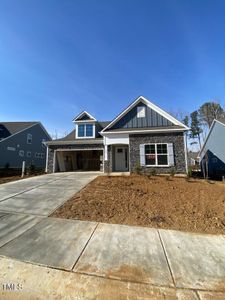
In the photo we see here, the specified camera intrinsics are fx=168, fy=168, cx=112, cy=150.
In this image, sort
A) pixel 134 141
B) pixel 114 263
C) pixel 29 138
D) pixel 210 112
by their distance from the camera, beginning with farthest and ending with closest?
pixel 210 112, pixel 29 138, pixel 134 141, pixel 114 263

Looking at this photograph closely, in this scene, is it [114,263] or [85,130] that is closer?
[114,263]

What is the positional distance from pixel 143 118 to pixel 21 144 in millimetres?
20412

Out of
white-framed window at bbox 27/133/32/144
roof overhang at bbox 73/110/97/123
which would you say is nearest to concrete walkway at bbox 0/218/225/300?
roof overhang at bbox 73/110/97/123

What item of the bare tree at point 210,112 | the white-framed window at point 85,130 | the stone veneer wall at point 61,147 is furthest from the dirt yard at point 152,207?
the bare tree at point 210,112

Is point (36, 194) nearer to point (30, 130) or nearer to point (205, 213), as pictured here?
point (205, 213)

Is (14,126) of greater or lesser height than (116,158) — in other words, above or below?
above

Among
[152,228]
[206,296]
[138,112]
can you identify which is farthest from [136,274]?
[138,112]

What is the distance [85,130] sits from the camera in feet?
53.2

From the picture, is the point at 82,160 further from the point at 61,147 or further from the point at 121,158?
the point at 121,158

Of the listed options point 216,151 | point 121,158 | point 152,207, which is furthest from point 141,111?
point 216,151

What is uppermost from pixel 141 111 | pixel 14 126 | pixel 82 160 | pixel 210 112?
pixel 210 112

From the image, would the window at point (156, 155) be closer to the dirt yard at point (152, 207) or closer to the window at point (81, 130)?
the dirt yard at point (152, 207)

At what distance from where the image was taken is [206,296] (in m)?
2.46

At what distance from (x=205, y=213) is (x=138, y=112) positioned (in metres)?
9.86
